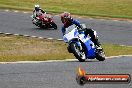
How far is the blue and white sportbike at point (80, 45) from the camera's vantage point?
15250 millimetres

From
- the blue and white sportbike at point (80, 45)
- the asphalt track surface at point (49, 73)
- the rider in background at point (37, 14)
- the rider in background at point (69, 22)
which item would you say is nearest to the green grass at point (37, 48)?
the rider in background at point (69, 22)

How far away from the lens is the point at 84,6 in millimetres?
42625

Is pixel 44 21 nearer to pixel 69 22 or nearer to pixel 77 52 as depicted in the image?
pixel 69 22

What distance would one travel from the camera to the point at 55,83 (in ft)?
33.8

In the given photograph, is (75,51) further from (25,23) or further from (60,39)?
(25,23)

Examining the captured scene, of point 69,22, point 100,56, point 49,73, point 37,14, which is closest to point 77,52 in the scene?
point 100,56

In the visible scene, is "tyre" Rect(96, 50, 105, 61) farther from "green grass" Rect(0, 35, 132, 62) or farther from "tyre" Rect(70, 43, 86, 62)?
"green grass" Rect(0, 35, 132, 62)

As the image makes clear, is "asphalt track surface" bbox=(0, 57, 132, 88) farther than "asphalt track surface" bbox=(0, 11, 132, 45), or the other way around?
"asphalt track surface" bbox=(0, 11, 132, 45)

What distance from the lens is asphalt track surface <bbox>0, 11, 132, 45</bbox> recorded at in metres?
26.6

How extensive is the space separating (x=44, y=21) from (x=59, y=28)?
1.13 meters

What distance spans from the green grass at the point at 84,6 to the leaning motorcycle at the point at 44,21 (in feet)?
24.8

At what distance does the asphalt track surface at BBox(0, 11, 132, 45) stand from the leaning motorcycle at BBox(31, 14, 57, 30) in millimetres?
395

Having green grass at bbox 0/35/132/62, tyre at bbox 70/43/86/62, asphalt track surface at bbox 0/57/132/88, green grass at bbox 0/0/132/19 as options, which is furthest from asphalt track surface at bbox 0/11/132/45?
asphalt track surface at bbox 0/57/132/88

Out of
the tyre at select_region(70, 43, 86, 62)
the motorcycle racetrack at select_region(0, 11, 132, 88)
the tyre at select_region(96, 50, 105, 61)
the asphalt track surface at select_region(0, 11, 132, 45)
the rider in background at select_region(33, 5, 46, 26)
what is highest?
the motorcycle racetrack at select_region(0, 11, 132, 88)
